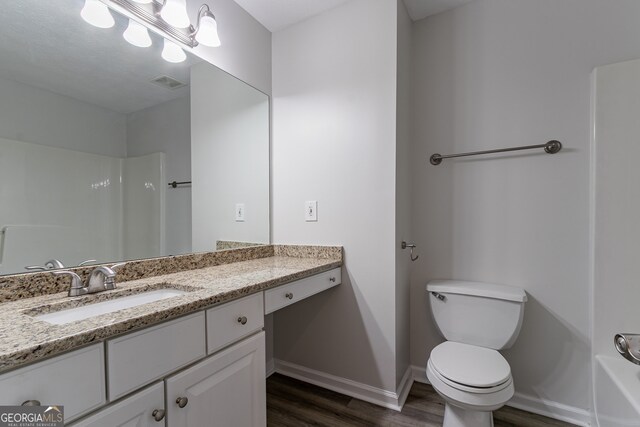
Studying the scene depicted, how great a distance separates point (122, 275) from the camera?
1.22m

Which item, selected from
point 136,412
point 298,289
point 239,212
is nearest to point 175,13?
point 239,212

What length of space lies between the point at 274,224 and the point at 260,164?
43 centimetres

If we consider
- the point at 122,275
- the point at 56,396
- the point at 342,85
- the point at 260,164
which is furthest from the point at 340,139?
the point at 56,396

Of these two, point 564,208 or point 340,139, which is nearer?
point 564,208

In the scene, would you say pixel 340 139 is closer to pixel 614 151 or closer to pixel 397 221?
pixel 397 221

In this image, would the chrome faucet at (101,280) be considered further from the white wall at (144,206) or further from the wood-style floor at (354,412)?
the wood-style floor at (354,412)

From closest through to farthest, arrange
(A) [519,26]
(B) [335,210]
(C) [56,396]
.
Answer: (C) [56,396]
(A) [519,26]
(B) [335,210]

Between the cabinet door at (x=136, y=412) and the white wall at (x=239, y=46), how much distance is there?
5.16ft

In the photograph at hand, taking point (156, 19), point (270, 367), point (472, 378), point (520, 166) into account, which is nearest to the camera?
point (472, 378)

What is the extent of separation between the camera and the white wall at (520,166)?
154cm

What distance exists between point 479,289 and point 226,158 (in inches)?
66.4

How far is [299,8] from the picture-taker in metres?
1.82

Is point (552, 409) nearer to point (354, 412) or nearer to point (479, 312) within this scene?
point (479, 312)

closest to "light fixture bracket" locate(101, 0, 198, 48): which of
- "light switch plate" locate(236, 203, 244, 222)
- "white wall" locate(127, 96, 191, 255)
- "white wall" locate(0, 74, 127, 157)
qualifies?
"white wall" locate(127, 96, 191, 255)
